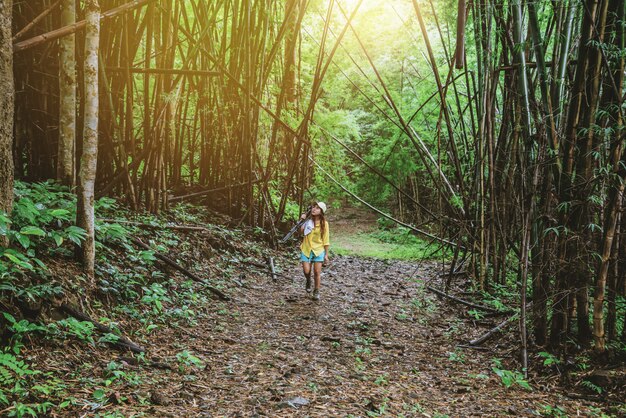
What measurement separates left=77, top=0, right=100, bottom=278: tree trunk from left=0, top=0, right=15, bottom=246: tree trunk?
508mm

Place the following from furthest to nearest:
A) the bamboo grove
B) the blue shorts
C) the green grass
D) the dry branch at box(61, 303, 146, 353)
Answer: the green grass → the blue shorts → the bamboo grove → the dry branch at box(61, 303, 146, 353)

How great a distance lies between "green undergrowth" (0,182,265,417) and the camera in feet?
6.93

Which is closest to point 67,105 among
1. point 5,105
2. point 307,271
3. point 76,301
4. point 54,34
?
point 54,34

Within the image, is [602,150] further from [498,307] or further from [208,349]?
[208,349]

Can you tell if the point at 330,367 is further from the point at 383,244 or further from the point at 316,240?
the point at 383,244

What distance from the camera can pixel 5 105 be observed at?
254 cm

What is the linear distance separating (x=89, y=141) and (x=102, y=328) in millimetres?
1290

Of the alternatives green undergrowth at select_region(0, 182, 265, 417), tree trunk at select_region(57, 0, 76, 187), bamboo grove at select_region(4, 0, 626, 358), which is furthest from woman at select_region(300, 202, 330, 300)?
tree trunk at select_region(57, 0, 76, 187)

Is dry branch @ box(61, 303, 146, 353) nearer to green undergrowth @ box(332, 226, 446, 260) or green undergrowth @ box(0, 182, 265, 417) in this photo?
green undergrowth @ box(0, 182, 265, 417)

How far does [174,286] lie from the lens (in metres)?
4.17

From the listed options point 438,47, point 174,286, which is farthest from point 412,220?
point 174,286

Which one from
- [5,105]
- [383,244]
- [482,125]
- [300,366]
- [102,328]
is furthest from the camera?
[383,244]

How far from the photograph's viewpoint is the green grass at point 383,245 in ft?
33.3

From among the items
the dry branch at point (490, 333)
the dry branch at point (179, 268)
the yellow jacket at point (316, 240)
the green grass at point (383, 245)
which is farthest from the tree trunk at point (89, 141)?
the green grass at point (383, 245)
